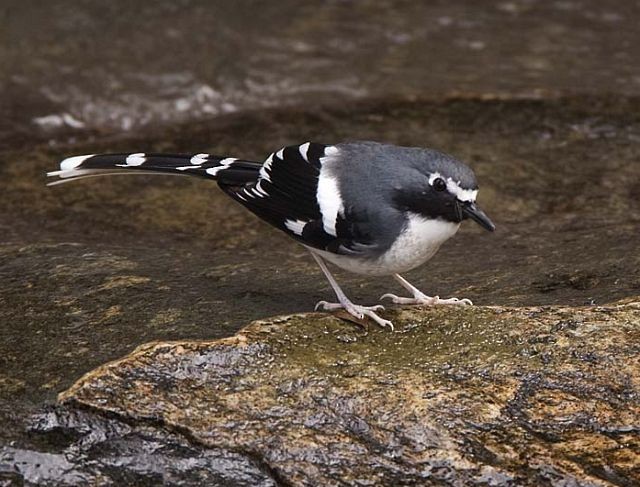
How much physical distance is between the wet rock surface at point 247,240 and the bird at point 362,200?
318 millimetres

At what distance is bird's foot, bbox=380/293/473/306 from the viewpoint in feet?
14.4

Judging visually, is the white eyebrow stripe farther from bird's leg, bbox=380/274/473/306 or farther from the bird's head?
bird's leg, bbox=380/274/473/306

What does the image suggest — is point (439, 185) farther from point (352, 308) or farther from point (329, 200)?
point (352, 308)

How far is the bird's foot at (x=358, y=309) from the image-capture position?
167 inches

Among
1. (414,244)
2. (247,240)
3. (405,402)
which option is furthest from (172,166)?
(405,402)

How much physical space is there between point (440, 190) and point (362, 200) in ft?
1.03

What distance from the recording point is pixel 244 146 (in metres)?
7.12

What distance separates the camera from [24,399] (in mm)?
3721

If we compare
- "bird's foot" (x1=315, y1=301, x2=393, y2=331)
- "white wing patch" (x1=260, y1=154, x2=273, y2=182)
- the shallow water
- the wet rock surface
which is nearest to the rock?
the wet rock surface

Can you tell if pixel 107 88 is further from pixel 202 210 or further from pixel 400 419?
pixel 400 419

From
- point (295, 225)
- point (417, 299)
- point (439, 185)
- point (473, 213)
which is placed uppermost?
point (439, 185)

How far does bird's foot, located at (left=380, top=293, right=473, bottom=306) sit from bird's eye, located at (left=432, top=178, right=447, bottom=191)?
51cm

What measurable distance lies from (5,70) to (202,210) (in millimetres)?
2963

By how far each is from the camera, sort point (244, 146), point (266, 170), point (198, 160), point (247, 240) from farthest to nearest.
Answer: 1. point (244, 146)
2. point (247, 240)
3. point (198, 160)
4. point (266, 170)
